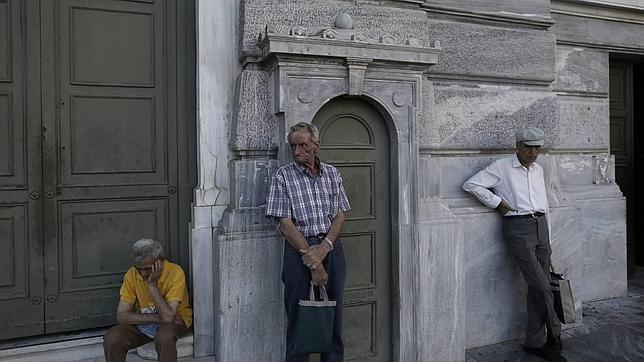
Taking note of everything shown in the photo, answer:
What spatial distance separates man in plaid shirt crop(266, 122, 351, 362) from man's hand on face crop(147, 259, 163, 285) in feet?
2.58

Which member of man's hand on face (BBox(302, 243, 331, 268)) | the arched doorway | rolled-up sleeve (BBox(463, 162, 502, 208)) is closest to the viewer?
man's hand on face (BBox(302, 243, 331, 268))

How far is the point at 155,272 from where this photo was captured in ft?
10.0

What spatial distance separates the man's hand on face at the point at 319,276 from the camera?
9.60ft

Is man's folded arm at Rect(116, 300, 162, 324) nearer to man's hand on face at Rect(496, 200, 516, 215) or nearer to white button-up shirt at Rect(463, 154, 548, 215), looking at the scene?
white button-up shirt at Rect(463, 154, 548, 215)

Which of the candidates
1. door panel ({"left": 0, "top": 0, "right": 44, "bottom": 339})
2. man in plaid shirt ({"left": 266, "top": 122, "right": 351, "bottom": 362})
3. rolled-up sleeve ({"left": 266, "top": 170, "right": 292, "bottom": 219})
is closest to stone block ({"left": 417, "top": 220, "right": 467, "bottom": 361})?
man in plaid shirt ({"left": 266, "top": 122, "right": 351, "bottom": 362})

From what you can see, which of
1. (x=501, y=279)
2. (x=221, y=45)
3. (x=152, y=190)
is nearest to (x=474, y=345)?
(x=501, y=279)

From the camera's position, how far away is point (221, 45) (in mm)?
3586

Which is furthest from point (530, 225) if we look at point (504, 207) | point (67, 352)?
point (67, 352)

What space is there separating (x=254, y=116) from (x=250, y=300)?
1314 millimetres

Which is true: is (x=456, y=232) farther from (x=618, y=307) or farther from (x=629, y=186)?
(x=629, y=186)

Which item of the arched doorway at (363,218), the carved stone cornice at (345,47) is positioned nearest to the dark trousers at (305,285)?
the arched doorway at (363,218)

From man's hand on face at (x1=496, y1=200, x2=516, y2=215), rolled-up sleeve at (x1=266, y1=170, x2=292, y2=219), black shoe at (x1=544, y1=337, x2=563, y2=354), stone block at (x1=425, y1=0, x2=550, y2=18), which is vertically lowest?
black shoe at (x1=544, y1=337, x2=563, y2=354)

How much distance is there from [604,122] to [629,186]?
1306mm

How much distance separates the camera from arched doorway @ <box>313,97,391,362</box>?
11.7 ft
